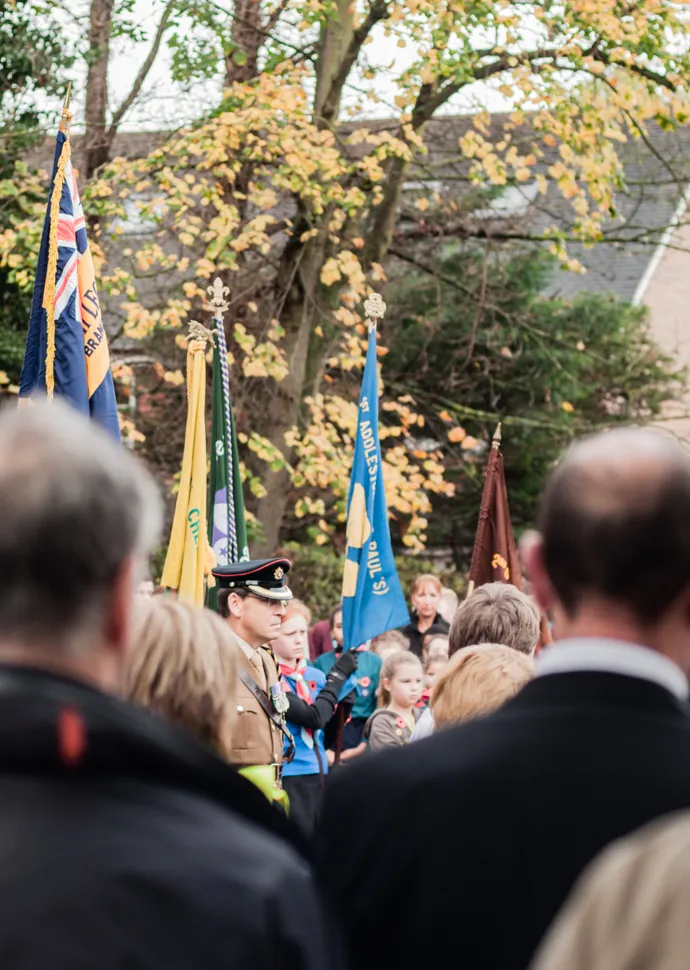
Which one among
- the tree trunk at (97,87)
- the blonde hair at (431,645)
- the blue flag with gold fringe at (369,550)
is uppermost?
the tree trunk at (97,87)

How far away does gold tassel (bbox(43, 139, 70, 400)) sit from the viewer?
20.4 feet

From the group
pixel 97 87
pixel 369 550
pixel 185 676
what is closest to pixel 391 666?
pixel 369 550

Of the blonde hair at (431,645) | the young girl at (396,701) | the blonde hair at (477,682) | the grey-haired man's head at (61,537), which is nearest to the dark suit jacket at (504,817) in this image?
the grey-haired man's head at (61,537)

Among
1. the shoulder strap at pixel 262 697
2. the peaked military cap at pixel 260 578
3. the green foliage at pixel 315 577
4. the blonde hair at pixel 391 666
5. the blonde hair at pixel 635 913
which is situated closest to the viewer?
the blonde hair at pixel 635 913

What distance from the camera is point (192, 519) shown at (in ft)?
24.6

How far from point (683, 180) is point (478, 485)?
195 inches

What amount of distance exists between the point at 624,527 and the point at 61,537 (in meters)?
0.81

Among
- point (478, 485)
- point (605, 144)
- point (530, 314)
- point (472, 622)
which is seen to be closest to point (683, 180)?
point (605, 144)

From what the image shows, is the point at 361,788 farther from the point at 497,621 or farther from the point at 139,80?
the point at 139,80

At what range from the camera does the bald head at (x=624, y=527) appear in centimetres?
202

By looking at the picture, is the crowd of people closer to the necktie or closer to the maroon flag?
the necktie

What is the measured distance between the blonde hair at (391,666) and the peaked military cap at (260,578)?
160cm

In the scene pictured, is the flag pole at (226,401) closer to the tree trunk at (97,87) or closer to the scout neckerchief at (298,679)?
the scout neckerchief at (298,679)

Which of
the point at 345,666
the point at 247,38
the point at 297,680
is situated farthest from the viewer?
the point at 247,38
